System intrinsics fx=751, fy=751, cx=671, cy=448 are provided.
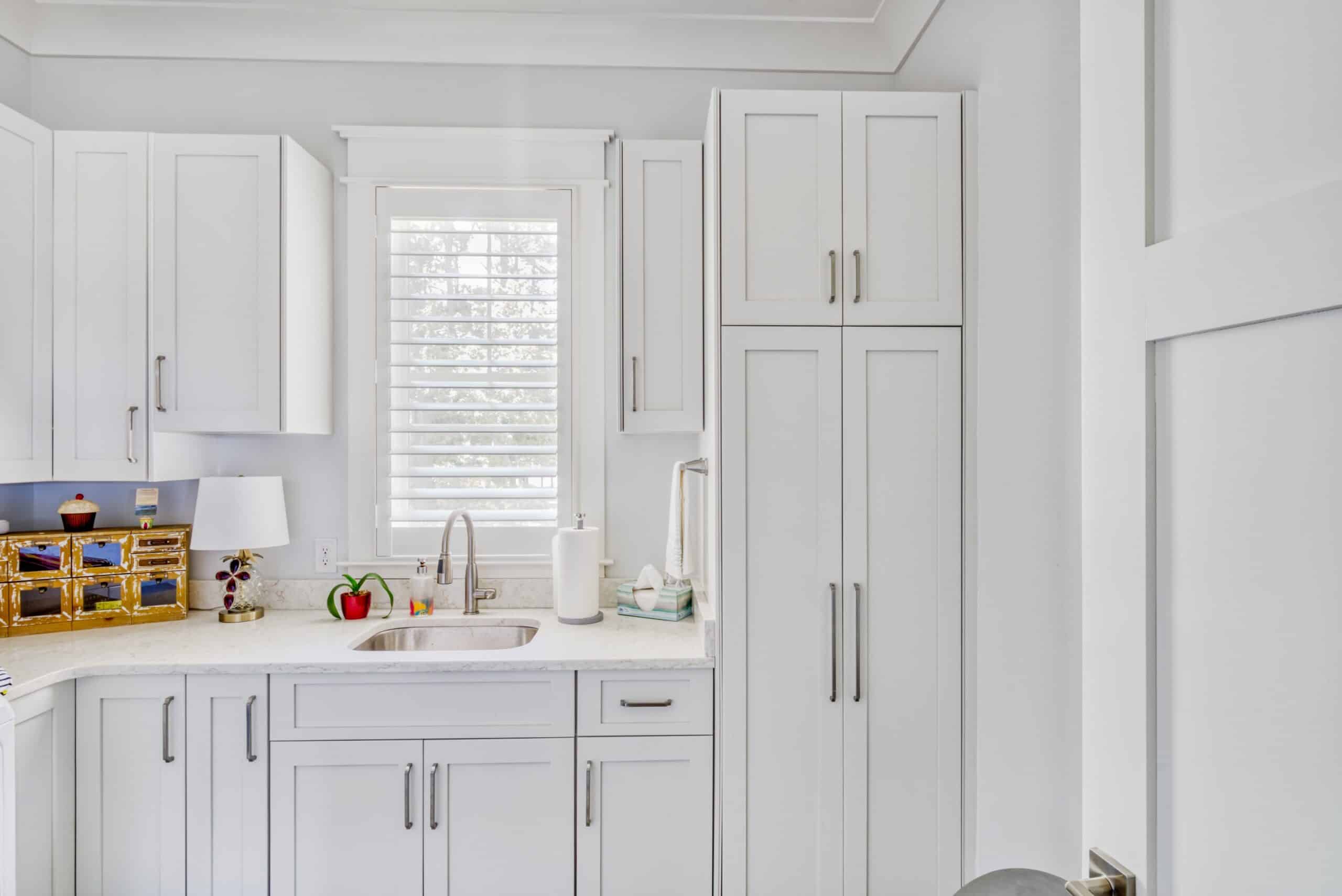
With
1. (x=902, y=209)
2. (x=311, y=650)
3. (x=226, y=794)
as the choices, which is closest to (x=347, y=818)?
(x=226, y=794)

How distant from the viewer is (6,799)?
154 cm

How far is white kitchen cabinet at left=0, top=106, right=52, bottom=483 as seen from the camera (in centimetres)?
204

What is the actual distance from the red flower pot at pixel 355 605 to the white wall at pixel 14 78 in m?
1.81

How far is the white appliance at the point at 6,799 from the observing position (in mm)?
1534

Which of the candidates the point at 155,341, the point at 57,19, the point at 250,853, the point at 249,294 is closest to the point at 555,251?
the point at 249,294

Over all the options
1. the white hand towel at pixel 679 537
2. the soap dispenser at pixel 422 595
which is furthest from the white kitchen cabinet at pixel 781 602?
the soap dispenser at pixel 422 595

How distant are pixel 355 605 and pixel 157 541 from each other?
0.63 metres

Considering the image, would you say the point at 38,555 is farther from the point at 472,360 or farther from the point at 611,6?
the point at 611,6

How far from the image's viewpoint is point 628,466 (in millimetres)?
2490

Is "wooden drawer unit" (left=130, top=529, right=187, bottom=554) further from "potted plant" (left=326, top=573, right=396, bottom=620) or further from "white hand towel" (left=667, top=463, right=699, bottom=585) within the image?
"white hand towel" (left=667, top=463, right=699, bottom=585)

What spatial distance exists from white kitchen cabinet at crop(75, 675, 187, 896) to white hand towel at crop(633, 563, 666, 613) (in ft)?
3.95

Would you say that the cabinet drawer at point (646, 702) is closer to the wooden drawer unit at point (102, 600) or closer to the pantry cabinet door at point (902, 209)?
the pantry cabinet door at point (902, 209)

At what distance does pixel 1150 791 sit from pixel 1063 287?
1124mm

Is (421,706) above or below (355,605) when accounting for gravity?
below
